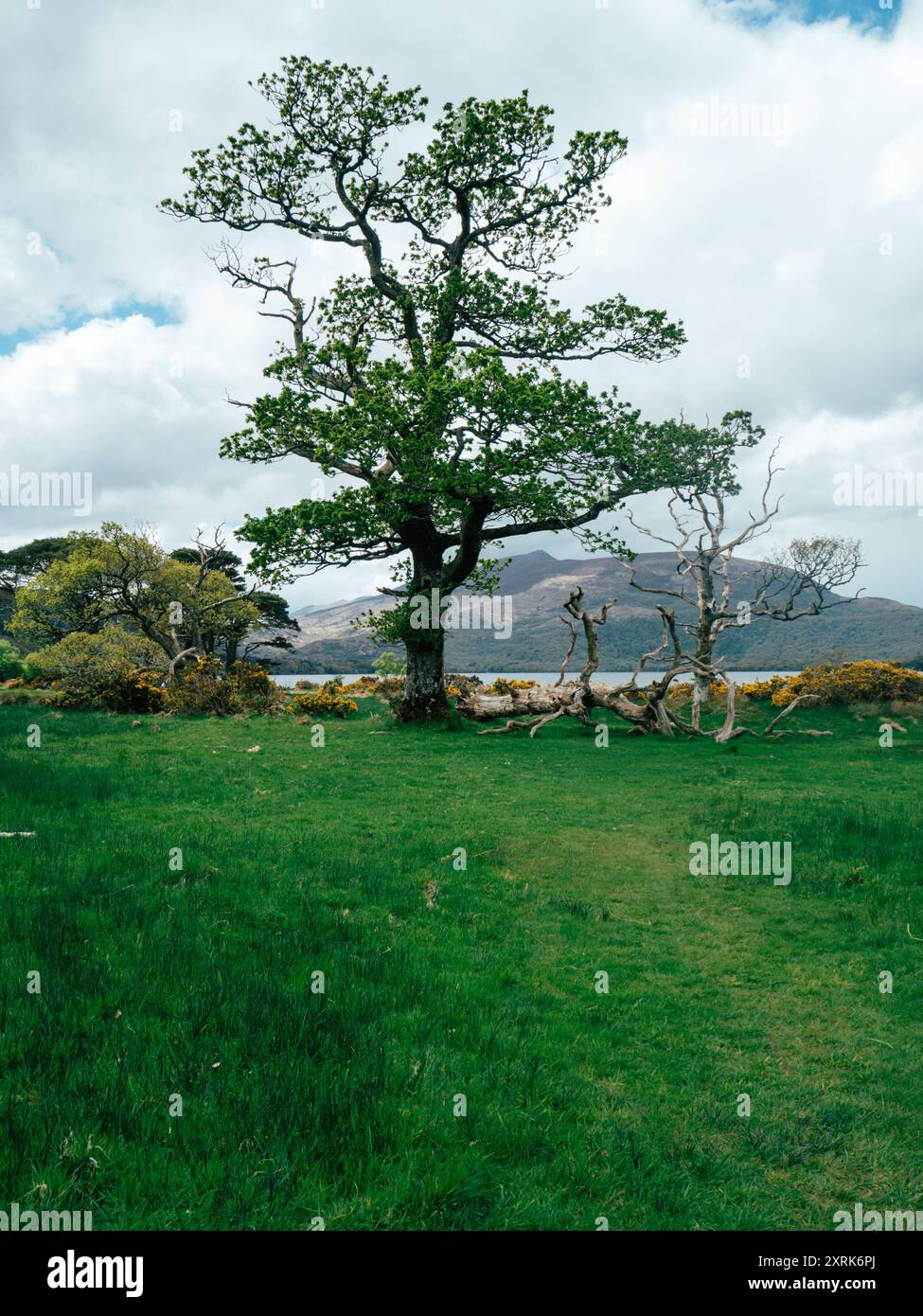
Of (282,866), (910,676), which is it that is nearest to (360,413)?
(282,866)

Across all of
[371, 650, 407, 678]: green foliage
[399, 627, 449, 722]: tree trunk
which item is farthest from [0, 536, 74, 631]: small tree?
[399, 627, 449, 722]: tree trunk

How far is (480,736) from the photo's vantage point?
2528 centimetres

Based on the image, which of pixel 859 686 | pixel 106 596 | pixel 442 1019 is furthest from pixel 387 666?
pixel 442 1019

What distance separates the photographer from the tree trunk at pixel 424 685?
2714 centimetres

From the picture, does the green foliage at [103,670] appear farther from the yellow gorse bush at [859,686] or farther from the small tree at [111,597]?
the yellow gorse bush at [859,686]

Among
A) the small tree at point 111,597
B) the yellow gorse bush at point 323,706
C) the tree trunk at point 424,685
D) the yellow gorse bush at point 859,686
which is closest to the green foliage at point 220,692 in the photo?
the yellow gorse bush at point 323,706

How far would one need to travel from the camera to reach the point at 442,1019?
18.9 ft

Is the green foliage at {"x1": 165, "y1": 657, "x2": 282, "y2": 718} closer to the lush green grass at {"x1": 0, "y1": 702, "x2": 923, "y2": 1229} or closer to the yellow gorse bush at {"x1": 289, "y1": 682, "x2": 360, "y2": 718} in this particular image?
the yellow gorse bush at {"x1": 289, "y1": 682, "x2": 360, "y2": 718}

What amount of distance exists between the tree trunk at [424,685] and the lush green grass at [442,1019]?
47.0ft

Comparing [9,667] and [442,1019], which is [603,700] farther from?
[9,667]

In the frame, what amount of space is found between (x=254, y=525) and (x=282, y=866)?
17.5 m

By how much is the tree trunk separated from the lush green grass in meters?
14.3

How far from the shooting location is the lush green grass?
3.85 m

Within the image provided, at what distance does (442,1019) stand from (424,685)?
21.8 meters
